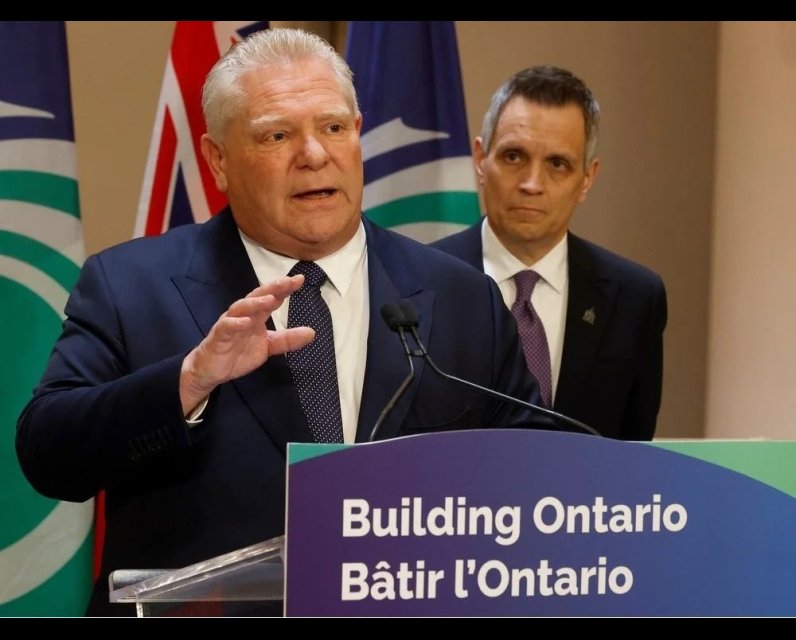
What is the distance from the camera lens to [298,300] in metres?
2.30

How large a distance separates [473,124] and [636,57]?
713mm

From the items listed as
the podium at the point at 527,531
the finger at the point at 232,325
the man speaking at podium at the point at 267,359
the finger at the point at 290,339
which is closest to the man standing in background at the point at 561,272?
the man speaking at podium at the point at 267,359

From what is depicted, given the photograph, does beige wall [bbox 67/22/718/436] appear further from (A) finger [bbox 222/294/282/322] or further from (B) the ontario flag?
(A) finger [bbox 222/294/282/322]

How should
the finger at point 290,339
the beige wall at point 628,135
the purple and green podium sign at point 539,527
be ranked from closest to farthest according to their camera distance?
the purple and green podium sign at point 539,527
the finger at point 290,339
the beige wall at point 628,135

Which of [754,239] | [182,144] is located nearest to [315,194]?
[182,144]

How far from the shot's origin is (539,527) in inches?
59.5

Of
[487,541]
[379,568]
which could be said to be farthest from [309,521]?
[487,541]

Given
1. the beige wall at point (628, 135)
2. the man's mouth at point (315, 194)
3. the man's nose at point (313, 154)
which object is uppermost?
the beige wall at point (628, 135)

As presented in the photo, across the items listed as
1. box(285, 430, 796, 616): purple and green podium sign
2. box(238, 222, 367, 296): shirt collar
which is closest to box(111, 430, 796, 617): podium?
box(285, 430, 796, 616): purple and green podium sign

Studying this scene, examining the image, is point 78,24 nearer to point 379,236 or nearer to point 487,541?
point 379,236

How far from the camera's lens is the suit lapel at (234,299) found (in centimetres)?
216

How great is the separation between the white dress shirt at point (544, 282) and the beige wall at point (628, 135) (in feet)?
5.00

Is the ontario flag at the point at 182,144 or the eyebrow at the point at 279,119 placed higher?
the ontario flag at the point at 182,144

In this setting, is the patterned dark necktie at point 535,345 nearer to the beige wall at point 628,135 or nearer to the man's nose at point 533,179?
the man's nose at point 533,179
